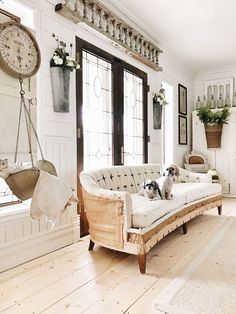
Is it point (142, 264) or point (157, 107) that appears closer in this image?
point (142, 264)

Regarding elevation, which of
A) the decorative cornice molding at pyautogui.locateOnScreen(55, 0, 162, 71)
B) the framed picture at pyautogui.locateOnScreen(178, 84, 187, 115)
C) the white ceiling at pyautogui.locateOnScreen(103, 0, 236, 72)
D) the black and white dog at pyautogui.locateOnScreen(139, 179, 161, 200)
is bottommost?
the black and white dog at pyautogui.locateOnScreen(139, 179, 161, 200)

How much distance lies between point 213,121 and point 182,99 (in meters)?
0.84

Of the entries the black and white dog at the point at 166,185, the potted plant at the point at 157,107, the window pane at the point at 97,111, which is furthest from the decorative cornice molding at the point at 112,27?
the black and white dog at the point at 166,185

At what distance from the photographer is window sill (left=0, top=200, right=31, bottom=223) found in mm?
2373

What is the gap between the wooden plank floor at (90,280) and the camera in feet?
5.96

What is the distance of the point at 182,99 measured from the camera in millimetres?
6180

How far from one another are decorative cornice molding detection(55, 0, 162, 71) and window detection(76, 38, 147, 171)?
22cm

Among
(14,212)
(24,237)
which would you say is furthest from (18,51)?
(24,237)

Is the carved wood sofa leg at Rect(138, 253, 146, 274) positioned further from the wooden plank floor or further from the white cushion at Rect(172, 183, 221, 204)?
the white cushion at Rect(172, 183, 221, 204)

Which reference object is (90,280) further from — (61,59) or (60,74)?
(61,59)

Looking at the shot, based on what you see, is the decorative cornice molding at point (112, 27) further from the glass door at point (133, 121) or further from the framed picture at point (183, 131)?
the framed picture at point (183, 131)

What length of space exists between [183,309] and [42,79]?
7.63 feet

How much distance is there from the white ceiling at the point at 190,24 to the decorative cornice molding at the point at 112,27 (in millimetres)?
183

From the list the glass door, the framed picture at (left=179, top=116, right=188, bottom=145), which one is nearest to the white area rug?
the glass door
